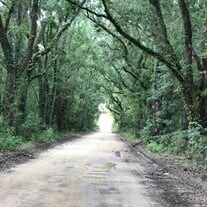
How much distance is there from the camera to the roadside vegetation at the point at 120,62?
1912cm

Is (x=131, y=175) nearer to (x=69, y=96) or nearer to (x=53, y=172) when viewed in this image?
(x=53, y=172)

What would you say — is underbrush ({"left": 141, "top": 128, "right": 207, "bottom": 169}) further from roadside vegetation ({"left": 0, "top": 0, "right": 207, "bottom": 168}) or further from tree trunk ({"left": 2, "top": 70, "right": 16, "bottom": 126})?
tree trunk ({"left": 2, "top": 70, "right": 16, "bottom": 126})

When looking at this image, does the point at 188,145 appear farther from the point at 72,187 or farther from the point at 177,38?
the point at 72,187

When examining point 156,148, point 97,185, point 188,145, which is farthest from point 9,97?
point 97,185

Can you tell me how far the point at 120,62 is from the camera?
136 ft

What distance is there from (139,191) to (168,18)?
49.4ft

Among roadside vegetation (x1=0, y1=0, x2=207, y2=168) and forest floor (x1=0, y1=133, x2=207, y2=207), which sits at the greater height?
roadside vegetation (x1=0, y1=0, x2=207, y2=168)

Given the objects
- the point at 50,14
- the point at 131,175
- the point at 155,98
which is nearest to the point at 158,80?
the point at 155,98

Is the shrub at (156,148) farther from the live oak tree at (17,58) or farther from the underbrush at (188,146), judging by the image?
the live oak tree at (17,58)

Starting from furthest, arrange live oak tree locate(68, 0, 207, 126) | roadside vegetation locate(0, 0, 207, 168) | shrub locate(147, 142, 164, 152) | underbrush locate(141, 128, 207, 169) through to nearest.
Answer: shrub locate(147, 142, 164, 152)
roadside vegetation locate(0, 0, 207, 168)
live oak tree locate(68, 0, 207, 126)
underbrush locate(141, 128, 207, 169)

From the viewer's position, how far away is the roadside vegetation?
19.1 metres

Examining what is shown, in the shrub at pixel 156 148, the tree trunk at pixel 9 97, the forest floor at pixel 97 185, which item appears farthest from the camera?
the shrub at pixel 156 148

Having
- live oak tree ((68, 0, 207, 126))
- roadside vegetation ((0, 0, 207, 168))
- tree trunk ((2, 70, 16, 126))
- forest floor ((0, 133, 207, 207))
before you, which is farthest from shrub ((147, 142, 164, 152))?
tree trunk ((2, 70, 16, 126))

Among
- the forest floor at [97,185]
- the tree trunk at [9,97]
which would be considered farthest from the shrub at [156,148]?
the tree trunk at [9,97]
